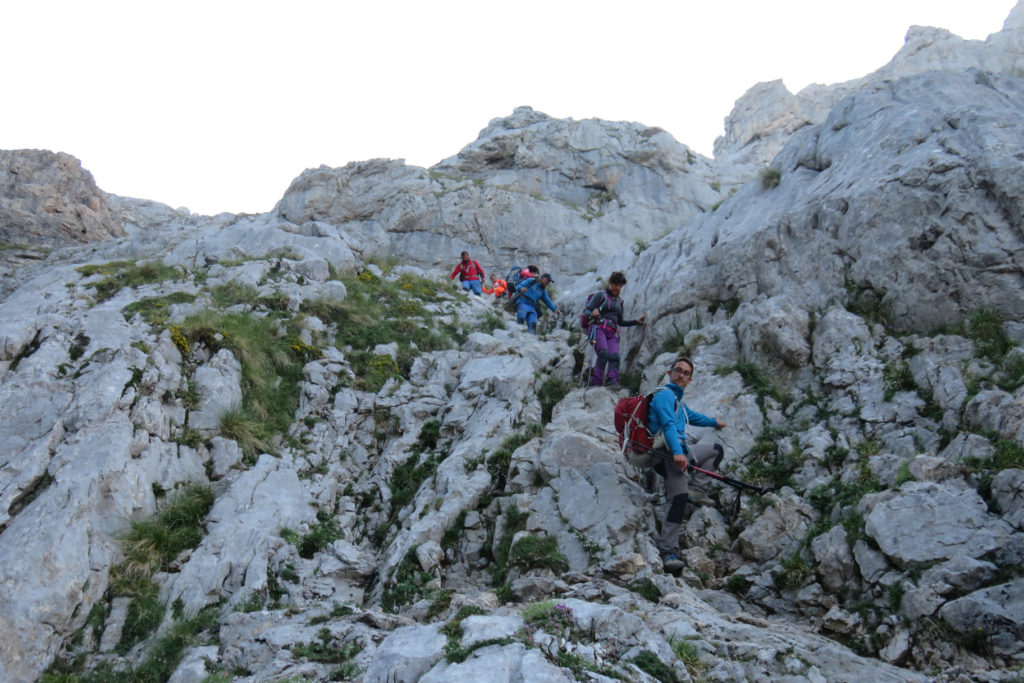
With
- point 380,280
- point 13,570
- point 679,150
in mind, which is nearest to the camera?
point 13,570

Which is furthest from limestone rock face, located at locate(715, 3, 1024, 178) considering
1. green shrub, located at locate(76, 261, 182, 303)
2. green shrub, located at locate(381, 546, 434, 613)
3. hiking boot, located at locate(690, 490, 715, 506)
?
green shrub, located at locate(381, 546, 434, 613)

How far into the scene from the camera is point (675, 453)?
8.91m

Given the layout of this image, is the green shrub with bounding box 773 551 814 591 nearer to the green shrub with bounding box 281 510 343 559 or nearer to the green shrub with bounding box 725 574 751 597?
the green shrub with bounding box 725 574 751 597

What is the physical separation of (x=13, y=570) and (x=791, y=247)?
14.4 meters

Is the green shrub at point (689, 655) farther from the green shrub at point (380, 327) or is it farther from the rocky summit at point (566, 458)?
the green shrub at point (380, 327)

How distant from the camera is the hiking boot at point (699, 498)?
9564 millimetres

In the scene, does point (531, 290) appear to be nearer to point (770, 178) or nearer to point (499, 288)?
point (499, 288)

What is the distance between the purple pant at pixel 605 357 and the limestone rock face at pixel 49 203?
27.3 meters

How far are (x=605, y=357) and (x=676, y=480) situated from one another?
5037 millimetres

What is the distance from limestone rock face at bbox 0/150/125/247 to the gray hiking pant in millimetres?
30241

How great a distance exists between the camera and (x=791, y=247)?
43.5 feet

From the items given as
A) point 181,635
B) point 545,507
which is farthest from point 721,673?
point 181,635

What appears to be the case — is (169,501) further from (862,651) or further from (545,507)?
(862,651)

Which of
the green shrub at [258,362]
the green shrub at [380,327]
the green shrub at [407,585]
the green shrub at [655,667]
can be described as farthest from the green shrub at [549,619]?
the green shrub at [380,327]
